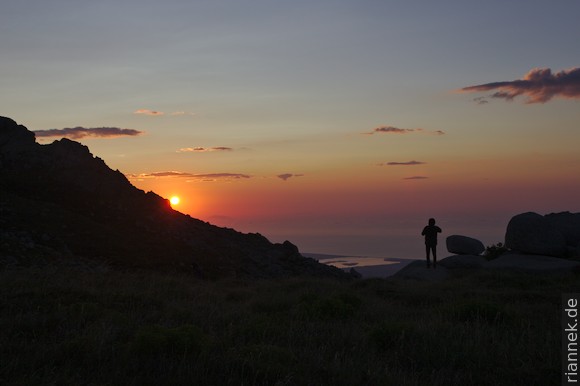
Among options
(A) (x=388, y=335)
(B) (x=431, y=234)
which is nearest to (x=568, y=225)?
(B) (x=431, y=234)

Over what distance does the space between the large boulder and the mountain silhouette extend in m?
10.2

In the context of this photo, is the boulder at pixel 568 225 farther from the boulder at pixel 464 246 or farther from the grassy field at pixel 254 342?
the grassy field at pixel 254 342

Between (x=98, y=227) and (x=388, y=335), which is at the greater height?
(x=98, y=227)

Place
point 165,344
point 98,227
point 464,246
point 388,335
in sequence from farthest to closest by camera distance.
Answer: point 464,246
point 98,227
point 388,335
point 165,344

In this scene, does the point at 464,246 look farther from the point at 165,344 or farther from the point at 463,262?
the point at 165,344

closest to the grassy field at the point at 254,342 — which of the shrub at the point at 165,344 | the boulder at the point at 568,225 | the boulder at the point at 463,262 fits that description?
the shrub at the point at 165,344

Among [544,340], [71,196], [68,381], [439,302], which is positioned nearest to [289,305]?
[439,302]

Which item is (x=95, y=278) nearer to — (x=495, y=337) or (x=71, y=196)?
(x=495, y=337)

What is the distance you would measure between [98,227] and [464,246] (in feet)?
69.5

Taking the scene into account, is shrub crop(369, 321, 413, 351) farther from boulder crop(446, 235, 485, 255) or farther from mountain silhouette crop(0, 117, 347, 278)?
boulder crop(446, 235, 485, 255)

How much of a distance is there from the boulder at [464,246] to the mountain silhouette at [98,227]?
23.9 ft

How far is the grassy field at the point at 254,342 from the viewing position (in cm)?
650

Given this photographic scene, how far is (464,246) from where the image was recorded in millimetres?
32750

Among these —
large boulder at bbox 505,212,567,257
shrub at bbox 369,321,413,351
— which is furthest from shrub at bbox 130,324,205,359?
large boulder at bbox 505,212,567,257
